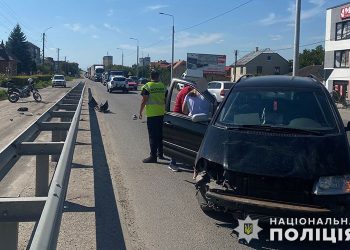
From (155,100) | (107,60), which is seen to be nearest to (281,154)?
(155,100)

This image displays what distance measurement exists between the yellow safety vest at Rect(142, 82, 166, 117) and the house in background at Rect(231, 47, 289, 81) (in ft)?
290

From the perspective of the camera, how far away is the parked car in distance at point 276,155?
449 cm

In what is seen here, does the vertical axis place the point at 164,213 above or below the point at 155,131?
below

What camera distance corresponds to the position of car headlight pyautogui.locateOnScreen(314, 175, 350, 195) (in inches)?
175

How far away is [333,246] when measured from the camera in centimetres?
475

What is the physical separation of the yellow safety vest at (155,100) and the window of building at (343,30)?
43865mm

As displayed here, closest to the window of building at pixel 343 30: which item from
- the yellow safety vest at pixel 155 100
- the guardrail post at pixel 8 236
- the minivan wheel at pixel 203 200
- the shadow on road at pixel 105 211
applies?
the yellow safety vest at pixel 155 100

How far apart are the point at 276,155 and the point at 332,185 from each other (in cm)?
60

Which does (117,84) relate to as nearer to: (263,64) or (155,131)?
(155,131)

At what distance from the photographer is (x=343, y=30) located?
4950 cm

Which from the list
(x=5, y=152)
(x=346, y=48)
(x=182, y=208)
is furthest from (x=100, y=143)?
(x=346, y=48)

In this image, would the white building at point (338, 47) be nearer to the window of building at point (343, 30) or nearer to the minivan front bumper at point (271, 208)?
the window of building at point (343, 30)

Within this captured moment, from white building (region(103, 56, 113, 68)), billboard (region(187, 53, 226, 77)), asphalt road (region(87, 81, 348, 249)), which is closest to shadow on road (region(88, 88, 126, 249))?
asphalt road (region(87, 81, 348, 249))

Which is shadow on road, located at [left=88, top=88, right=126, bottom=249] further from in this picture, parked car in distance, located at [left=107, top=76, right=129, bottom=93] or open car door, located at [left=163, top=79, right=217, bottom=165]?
parked car in distance, located at [left=107, top=76, right=129, bottom=93]
